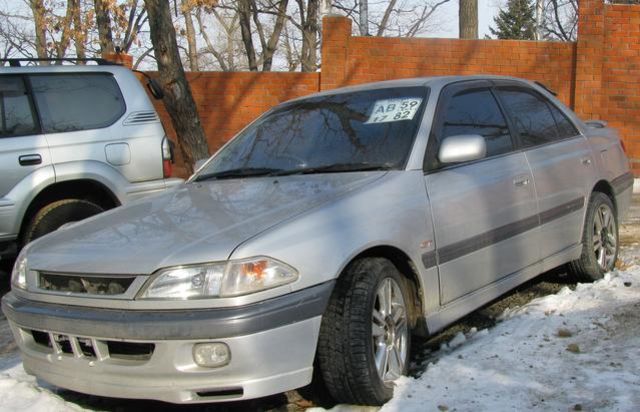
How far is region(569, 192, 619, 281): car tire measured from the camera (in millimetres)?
5285

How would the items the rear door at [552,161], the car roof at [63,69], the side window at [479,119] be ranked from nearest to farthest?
the side window at [479,119] < the rear door at [552,161] < the car roof at [63,69]

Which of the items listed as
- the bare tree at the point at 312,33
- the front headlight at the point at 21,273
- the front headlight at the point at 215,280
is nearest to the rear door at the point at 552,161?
the front headlight at the point at 215,280

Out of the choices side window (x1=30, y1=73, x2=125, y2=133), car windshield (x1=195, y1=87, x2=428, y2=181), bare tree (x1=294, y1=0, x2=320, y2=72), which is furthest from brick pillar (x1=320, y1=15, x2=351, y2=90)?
bare tree (x1=294, y1=0, x2=320, y2=72)

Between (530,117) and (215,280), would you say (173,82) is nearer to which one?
(530,117)

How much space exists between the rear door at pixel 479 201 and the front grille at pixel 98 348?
1597mm

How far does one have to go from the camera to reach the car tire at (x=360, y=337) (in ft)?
10.4

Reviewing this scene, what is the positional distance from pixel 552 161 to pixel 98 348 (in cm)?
327

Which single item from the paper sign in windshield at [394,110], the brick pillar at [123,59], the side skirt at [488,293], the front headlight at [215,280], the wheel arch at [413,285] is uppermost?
the brick pillar at [123,59]

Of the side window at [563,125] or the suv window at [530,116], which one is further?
the side window at [563,125]

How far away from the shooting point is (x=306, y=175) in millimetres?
3975

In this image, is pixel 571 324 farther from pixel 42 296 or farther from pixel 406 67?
pixel 406 67

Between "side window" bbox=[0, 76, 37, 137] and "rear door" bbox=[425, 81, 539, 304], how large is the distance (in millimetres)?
3544

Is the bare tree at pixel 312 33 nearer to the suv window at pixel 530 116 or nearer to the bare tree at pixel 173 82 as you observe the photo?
the bare tree at pixel 173 82

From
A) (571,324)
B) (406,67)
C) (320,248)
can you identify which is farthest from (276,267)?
(406,67)
